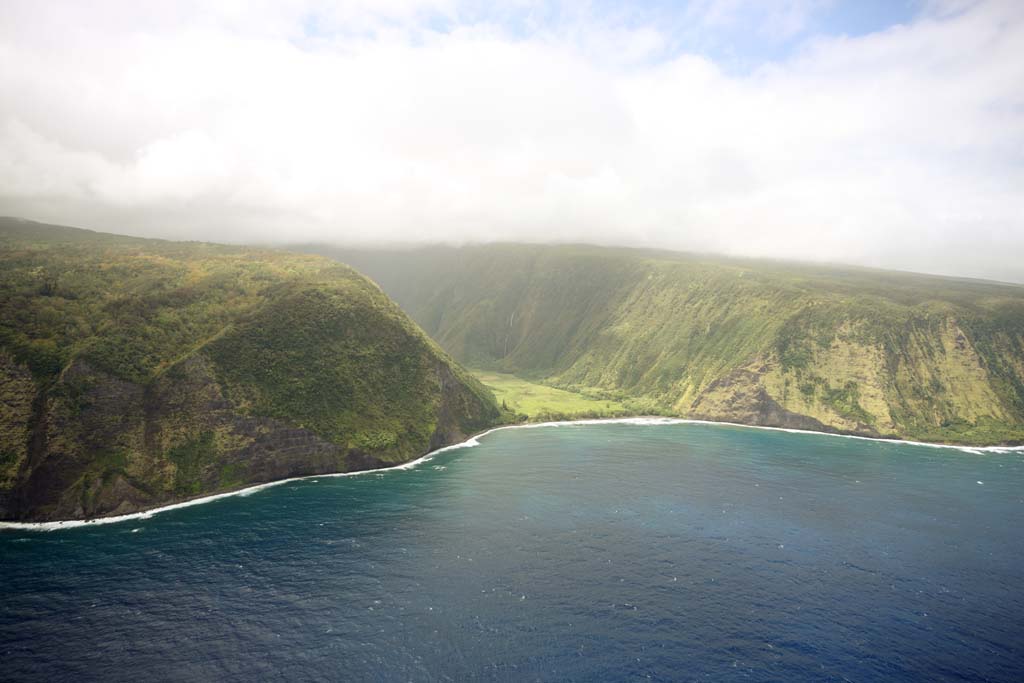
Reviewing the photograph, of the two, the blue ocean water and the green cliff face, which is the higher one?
the green cliff face

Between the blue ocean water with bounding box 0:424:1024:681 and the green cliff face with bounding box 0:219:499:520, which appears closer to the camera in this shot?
the blue ocean water with bounding box 0:424:1024:681

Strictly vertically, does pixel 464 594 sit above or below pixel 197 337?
below

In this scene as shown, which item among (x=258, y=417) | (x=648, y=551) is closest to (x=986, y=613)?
(x=648, y=551)

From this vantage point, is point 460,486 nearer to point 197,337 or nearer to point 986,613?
point 197,337

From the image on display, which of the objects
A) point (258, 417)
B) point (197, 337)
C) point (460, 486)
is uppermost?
point (197, 337)

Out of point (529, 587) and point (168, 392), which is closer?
point (529, 587)
